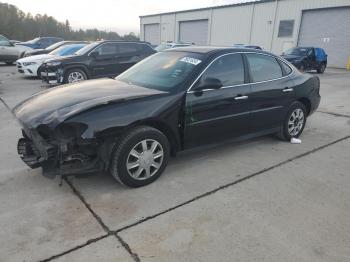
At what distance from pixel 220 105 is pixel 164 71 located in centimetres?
87

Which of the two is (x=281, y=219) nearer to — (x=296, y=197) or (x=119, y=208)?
(x=296, y=197)

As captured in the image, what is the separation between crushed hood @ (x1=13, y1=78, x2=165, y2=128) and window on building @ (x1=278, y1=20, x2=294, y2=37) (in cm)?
2470

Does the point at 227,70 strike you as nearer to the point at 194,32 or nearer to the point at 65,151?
the point at 65,151

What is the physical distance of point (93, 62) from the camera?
10.2m

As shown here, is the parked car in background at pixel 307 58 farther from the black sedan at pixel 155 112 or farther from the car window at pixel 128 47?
the black sedan at pixel 155 112

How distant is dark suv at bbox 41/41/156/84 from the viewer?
9.94 m

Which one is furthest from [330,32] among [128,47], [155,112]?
[155,112]

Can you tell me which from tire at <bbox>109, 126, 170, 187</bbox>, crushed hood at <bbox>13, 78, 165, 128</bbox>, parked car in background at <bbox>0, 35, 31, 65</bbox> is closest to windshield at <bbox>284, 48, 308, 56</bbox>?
parked car in background at <bbox>0, 35, 31, 65</bbox>

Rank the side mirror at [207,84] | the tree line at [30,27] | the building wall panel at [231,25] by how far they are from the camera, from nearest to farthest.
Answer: the side mirror at [207,84] → the building wall panel at [231,25] → the tree line at [30,27]

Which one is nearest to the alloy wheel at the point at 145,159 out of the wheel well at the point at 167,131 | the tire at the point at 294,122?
the wheel well at the point at 167,131

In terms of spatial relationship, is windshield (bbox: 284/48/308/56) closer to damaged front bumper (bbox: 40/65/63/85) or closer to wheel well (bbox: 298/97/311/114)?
damaged front bumper (bbox: 40/65/63/85)

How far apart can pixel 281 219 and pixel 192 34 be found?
3373 centimetres

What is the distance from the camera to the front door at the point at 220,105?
3947 mm

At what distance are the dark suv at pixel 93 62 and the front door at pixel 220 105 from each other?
22.4 ft
